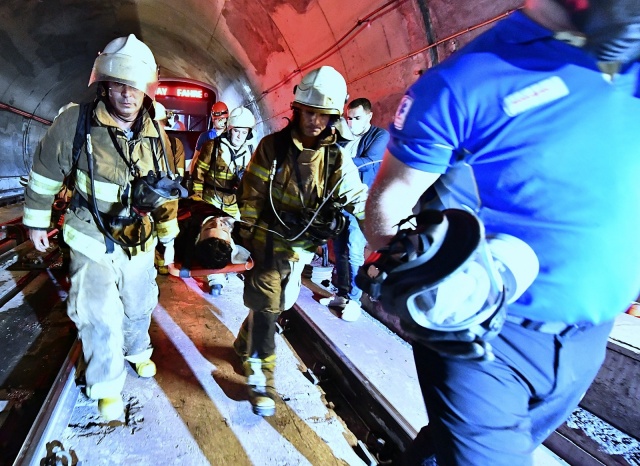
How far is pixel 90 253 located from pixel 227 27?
8752 mm

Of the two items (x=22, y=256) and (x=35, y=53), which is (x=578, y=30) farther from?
(x=35, y=53)

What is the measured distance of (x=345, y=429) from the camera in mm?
2857

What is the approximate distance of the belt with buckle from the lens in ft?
4.08

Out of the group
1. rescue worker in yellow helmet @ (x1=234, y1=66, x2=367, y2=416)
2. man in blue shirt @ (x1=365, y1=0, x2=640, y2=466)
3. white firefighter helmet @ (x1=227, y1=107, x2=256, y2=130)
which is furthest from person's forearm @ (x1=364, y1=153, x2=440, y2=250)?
white firefighter helmet @ (x1=227, y1=107, x2=256, y2=130)

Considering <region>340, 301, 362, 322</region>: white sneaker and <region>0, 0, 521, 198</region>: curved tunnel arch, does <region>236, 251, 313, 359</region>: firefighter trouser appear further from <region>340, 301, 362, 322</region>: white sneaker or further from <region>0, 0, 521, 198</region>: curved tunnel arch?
<region>0, 0, 521, 198</region>: curved tunnel arch

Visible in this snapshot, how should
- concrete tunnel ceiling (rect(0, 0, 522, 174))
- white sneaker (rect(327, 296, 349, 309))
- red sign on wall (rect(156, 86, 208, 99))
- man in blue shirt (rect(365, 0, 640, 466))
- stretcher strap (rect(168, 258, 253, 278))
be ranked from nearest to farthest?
man in blue shirt (rect(365, 0, 640, 466))
stretcher strap (rect(168, 258, 253, 278))
concrete tunnel ceiling (rect(0, 0, 522, 174))
white sneaker (rect(327, 296, 349, 309))
red sign on wall (rect(156, 86, 208, 99))

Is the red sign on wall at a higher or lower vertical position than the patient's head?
higher

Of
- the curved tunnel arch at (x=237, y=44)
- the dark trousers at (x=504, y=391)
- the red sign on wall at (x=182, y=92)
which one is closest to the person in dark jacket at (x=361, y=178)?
the curved tunnel arch at (x=237, y=44)

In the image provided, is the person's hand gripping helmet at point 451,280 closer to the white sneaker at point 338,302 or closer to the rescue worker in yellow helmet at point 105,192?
the rescue worker in yellow helmet at point 105,192

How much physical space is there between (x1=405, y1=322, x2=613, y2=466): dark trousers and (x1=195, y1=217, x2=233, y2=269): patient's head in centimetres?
233

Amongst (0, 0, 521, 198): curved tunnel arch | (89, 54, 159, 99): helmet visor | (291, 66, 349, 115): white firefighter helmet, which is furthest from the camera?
(0, 0, 521, 198): curved tunnel arch

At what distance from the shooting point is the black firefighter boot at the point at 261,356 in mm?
2947

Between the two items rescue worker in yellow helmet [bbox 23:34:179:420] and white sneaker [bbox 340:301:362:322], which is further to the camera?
white sneaker [bbox 340:301:362:322]

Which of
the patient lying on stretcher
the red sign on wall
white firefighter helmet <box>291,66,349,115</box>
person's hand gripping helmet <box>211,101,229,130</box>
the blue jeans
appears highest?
the red sign on wall
